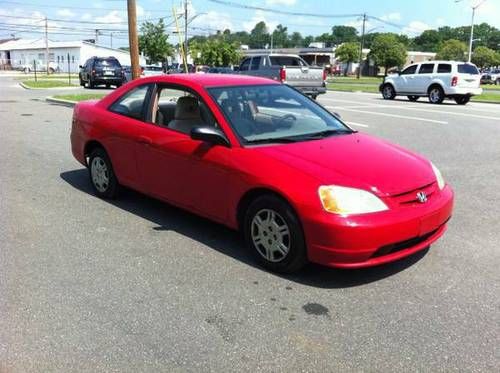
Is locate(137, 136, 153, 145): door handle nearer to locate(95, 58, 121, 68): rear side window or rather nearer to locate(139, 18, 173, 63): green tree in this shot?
locate(95, 58, 121, 68): rear side window

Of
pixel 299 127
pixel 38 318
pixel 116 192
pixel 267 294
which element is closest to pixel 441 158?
pixel 299 127

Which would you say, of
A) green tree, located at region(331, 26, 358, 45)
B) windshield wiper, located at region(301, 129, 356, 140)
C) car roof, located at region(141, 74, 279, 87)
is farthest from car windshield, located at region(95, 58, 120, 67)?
green tree, located at region(331, 26, 358, 45)

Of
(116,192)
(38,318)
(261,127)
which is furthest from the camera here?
(116,192)

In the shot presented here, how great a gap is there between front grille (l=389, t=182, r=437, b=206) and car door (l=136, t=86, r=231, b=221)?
1389 mm

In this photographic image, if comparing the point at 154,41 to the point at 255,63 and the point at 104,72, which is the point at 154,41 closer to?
the point at 104,72

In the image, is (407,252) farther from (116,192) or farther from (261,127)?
(116,192)

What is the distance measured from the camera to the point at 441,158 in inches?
367

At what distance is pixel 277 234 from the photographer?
4180mm

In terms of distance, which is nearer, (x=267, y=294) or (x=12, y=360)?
(x=12, y=360)

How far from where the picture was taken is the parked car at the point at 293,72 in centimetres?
2034

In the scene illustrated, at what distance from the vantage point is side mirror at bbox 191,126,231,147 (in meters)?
4.54

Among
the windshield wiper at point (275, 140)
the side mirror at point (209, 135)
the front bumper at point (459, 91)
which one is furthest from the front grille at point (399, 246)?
the front bumper at point (459, 91)

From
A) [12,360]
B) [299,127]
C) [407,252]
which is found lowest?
[12,360]

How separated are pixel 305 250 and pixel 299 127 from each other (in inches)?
55.3
